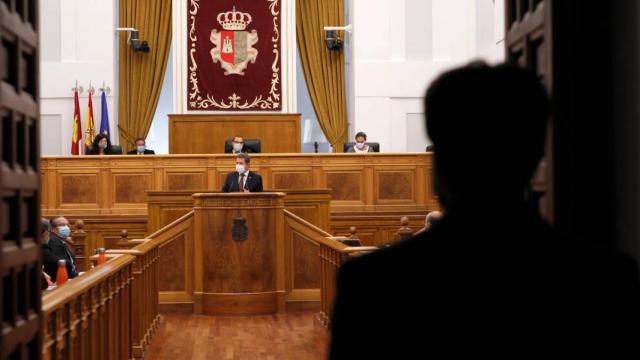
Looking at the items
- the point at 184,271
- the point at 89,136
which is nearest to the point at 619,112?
the point at 184,271

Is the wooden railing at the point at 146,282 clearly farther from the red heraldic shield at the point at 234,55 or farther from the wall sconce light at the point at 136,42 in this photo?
the wall sconce light at the point at 136,42

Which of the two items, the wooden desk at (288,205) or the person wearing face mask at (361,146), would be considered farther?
the person wearing face mask at (361,146)

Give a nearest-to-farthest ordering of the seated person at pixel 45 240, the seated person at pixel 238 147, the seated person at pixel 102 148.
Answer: the seated person at pixel 45 240, the seated person at pixel 238 147, the seated person at pixel 102 148

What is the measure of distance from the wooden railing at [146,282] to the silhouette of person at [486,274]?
5905 millimetres

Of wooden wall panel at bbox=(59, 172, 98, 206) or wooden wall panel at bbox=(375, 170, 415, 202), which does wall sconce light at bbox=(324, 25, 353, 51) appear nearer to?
wooden wall panel at bbox=(375, 170, 415, 202)

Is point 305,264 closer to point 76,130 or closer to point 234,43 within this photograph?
point 76,130

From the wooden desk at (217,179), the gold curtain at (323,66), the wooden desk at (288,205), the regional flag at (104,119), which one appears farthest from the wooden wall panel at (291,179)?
the regional flag at (104,119)

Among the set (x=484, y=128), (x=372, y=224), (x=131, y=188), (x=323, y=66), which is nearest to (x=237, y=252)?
(x=372, y=224)

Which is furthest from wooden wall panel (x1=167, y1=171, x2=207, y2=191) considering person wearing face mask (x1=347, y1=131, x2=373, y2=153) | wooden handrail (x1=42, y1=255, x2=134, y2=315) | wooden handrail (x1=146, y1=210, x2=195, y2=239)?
wooden handrail (x1=42, y1=255, x2=134, y2=315)

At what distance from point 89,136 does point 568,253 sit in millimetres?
14995

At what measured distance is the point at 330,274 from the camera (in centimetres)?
883

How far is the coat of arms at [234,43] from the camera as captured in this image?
648 inches

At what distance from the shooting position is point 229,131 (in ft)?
47.3

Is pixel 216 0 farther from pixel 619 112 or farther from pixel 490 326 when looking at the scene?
pixel 490 326
